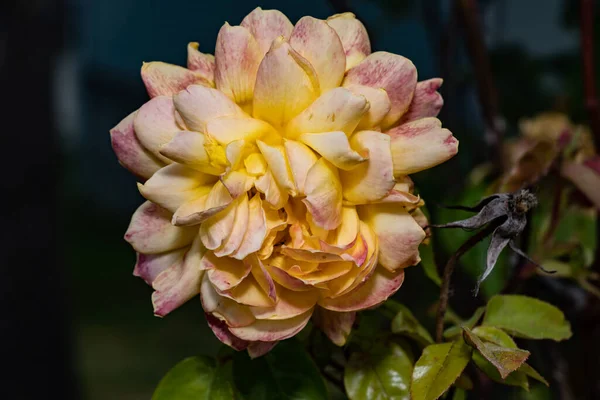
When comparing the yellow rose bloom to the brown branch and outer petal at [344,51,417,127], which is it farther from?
the brown branch

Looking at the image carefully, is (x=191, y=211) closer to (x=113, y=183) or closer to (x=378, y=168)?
(x=378, y=168)

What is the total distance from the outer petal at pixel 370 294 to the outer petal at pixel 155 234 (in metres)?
0.05

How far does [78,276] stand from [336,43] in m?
1.91

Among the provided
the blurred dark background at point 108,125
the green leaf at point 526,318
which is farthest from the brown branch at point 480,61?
the green leaf at point 526,318

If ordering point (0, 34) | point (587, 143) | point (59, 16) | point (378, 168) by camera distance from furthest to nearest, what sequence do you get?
point (59, 16) → point (0, 34) → point (587, 143) → point (378, 168)

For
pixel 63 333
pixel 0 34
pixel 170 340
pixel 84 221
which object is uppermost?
pixel 0 34

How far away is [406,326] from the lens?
0.22 metres

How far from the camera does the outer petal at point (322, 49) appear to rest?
192mm

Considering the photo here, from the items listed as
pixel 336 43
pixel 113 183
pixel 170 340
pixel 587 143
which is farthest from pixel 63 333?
pixel 336 43

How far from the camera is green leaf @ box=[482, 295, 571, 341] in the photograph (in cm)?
23

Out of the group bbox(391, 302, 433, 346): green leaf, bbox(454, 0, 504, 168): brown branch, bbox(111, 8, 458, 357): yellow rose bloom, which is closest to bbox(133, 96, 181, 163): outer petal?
bbox(111, 8, 458, 357): yellow rose bloom

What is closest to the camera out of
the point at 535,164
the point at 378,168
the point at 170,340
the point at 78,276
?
the point at 378,168

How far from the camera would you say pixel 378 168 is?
182mm

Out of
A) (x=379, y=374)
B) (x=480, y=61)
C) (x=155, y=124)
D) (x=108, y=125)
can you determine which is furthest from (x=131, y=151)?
(x=108, y=125)
